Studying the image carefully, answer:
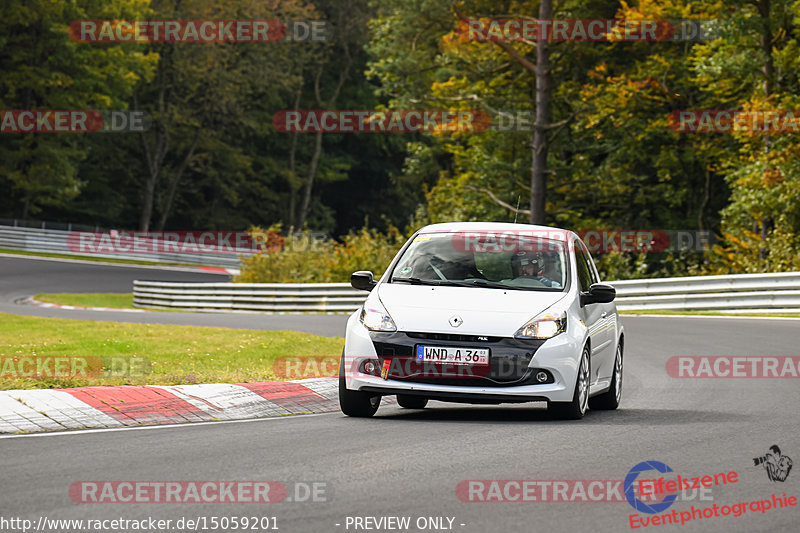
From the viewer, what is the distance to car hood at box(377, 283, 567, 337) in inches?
386

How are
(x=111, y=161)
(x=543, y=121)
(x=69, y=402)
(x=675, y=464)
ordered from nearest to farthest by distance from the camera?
1. (x=675, y=464)
2. (x=69, y=402)
3. (x=543, y=121)
4. (x=111, y=161)

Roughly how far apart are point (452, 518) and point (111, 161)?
70610 millimetres

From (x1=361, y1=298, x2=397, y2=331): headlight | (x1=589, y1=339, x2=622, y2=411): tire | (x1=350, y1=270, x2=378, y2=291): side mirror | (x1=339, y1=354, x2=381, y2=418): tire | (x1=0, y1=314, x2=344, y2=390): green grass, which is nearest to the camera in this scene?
(x1=361, y1=298, x2=397, y2=331): headlight

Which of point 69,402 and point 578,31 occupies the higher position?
point 578,31

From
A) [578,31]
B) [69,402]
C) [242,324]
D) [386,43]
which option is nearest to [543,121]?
[578,31]

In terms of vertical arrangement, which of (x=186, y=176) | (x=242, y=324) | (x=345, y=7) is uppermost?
(x=345, y=7)

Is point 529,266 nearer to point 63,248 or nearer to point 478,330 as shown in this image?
point 478,330

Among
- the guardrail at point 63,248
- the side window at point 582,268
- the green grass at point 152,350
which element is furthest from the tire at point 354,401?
the guardrail at point 63,248

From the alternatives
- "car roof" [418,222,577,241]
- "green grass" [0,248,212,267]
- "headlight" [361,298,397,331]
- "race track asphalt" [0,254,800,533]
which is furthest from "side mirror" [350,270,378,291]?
"green grass" [0,248,212,267]

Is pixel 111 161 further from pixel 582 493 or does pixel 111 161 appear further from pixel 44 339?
pixel 582 493

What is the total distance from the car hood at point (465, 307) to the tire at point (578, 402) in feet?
1.93

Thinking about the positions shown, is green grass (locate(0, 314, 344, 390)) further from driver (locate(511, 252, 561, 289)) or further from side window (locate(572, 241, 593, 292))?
side window (locate(572, 241, 593, 292))

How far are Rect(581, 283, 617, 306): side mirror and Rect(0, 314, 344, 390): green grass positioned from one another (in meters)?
3.45

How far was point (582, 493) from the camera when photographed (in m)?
6.85
